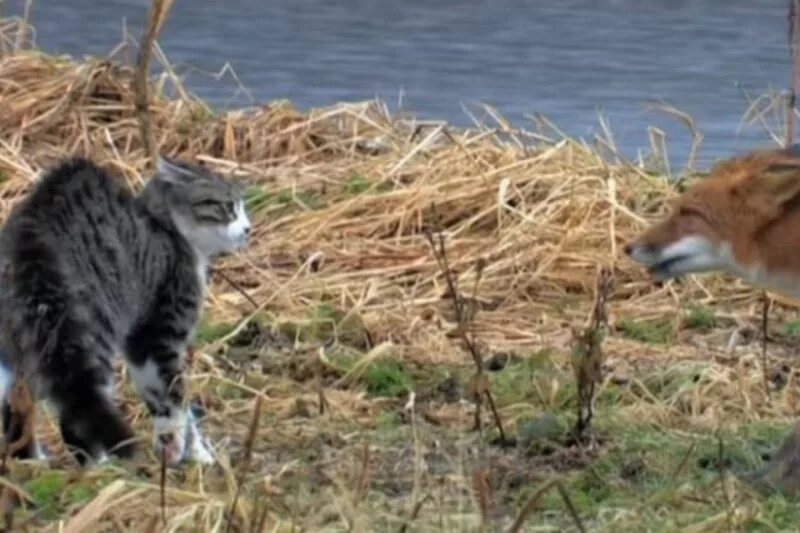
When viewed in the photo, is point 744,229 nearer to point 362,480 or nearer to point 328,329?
point 362,480

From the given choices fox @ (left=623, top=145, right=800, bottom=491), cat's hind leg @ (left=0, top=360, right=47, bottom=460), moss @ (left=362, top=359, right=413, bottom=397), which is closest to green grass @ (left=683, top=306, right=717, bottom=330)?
moss @ (left=362, top=359, right=413, bottom=397)

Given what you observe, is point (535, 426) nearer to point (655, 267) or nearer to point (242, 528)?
point (655, 267)

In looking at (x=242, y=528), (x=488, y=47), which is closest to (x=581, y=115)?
(x=488, y=47)

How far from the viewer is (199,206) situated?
7484 millimetres

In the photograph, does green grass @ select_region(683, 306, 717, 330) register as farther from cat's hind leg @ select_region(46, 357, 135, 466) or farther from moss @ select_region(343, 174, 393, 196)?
cat's hind leg @ select_region(46, 357, 135, 466)

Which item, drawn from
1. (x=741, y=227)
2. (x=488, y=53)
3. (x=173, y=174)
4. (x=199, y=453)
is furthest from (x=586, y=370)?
(x=488, y=53)

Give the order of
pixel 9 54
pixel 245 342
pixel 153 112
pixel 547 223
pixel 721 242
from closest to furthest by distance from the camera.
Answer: pixel 721 242 < pixel 245 342 < pixel 547 223 < pixel 153 112 < pixel 9 54

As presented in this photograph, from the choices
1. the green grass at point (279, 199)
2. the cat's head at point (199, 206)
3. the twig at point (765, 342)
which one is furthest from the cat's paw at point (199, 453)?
the green grass at point (279, 199)

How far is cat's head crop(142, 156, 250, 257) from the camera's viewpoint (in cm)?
748

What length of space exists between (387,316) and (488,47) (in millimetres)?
6497

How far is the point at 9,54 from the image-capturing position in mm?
11820

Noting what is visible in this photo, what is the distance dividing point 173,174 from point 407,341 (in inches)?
45.5

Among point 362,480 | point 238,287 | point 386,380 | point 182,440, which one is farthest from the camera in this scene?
point 238,287

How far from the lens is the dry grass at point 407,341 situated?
6172mm
